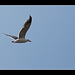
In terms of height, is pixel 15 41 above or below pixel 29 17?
below

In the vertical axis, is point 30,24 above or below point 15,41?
above

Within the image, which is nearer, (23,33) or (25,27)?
(25,27)

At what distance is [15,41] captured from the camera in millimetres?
21672

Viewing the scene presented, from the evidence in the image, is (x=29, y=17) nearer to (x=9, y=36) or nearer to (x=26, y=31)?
(x=26, y=31)

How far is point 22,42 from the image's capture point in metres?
21.8

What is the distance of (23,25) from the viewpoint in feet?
67.2

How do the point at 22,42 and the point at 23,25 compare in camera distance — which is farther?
the point at 22,42

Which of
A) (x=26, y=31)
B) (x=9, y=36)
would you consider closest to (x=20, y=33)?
(x=26, y=31)

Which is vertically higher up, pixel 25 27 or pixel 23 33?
pixel 25 27

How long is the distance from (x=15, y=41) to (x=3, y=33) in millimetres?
1852

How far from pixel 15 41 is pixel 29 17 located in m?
2.58

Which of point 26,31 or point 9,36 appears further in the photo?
point 9,36

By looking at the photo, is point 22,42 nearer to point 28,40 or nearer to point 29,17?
point 28,40

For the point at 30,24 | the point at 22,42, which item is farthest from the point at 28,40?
the point at 30,24
